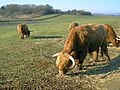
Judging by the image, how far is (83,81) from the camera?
11.2 metres

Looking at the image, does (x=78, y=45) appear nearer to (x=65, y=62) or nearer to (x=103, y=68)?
(x=65, y=62)

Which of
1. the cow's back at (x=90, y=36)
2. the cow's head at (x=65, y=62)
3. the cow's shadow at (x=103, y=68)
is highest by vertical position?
the cow's back at (x=90, y=36)

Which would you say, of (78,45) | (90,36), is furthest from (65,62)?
(90,36)

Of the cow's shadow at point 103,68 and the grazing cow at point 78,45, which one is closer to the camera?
the grazing cow at point 78,45

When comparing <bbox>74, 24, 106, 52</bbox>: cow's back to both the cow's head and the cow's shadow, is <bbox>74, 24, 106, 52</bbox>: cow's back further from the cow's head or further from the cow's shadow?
the cow's head

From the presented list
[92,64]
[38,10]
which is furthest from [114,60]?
[38,10]

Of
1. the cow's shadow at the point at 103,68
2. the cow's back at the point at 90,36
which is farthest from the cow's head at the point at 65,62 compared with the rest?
the cow's back at the point at 90,36

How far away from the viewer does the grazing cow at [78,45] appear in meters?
11.3

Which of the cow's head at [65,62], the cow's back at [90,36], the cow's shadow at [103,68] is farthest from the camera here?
the cow's back at [90,36]

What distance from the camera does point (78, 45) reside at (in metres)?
12.2

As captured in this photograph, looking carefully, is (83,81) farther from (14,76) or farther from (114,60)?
(114,60)

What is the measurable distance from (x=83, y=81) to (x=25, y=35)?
58.3 feet

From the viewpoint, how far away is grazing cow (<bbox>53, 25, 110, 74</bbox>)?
11289 millimetres

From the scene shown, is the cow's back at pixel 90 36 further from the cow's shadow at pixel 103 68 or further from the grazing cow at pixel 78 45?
the cow's shadow at pixel 103 68
